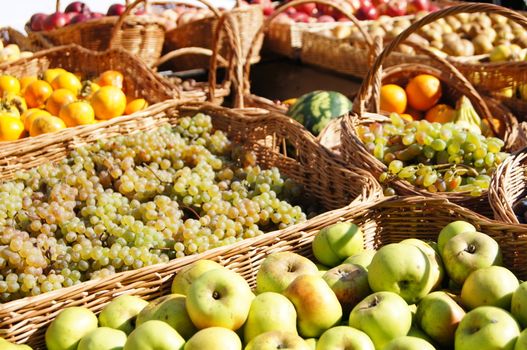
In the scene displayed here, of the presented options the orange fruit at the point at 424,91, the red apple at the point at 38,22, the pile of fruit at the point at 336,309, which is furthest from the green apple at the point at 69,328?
the red apple at the point at 38,22

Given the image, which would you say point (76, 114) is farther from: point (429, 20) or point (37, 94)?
point (429, 20)

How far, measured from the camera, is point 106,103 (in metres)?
2.23

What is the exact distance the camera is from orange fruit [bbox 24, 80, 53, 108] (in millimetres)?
2369

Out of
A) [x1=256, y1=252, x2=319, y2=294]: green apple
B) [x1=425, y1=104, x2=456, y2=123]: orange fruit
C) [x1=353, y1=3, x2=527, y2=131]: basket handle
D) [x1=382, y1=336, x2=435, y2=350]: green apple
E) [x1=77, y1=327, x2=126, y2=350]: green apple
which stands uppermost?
[x1=353, y1=3, x2=527, y2=131]: basket handle

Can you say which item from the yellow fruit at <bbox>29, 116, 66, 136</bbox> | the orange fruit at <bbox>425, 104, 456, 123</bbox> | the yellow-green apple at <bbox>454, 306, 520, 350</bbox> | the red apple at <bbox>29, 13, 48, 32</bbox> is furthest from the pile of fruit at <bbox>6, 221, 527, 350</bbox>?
the red apple at <bbox>29, 13, 48, 32</bbox>

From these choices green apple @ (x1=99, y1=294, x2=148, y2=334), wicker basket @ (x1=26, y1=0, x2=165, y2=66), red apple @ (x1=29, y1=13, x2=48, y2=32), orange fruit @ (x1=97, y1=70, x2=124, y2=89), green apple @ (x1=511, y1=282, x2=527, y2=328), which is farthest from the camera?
red apple @ (x1=29, y1=13, x2=48, y2=32)

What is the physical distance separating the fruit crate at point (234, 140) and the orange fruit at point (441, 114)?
0.74m

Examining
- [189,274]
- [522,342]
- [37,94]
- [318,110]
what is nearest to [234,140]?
[318,110]

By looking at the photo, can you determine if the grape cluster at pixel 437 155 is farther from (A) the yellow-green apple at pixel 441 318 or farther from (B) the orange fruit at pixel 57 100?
(B) the orange fruit at pixel 57 100

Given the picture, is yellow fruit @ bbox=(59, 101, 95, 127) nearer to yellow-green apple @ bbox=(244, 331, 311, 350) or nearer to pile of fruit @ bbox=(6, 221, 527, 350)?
pile of fruit @ bbox=(6, 221, 527, 350)

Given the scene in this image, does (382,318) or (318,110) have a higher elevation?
(382,318)

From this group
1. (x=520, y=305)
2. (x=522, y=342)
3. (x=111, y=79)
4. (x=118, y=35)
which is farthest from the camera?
(x=118, y=35)

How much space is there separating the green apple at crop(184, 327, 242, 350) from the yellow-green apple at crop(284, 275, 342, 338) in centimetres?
13

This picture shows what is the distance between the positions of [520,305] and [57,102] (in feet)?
5.88
